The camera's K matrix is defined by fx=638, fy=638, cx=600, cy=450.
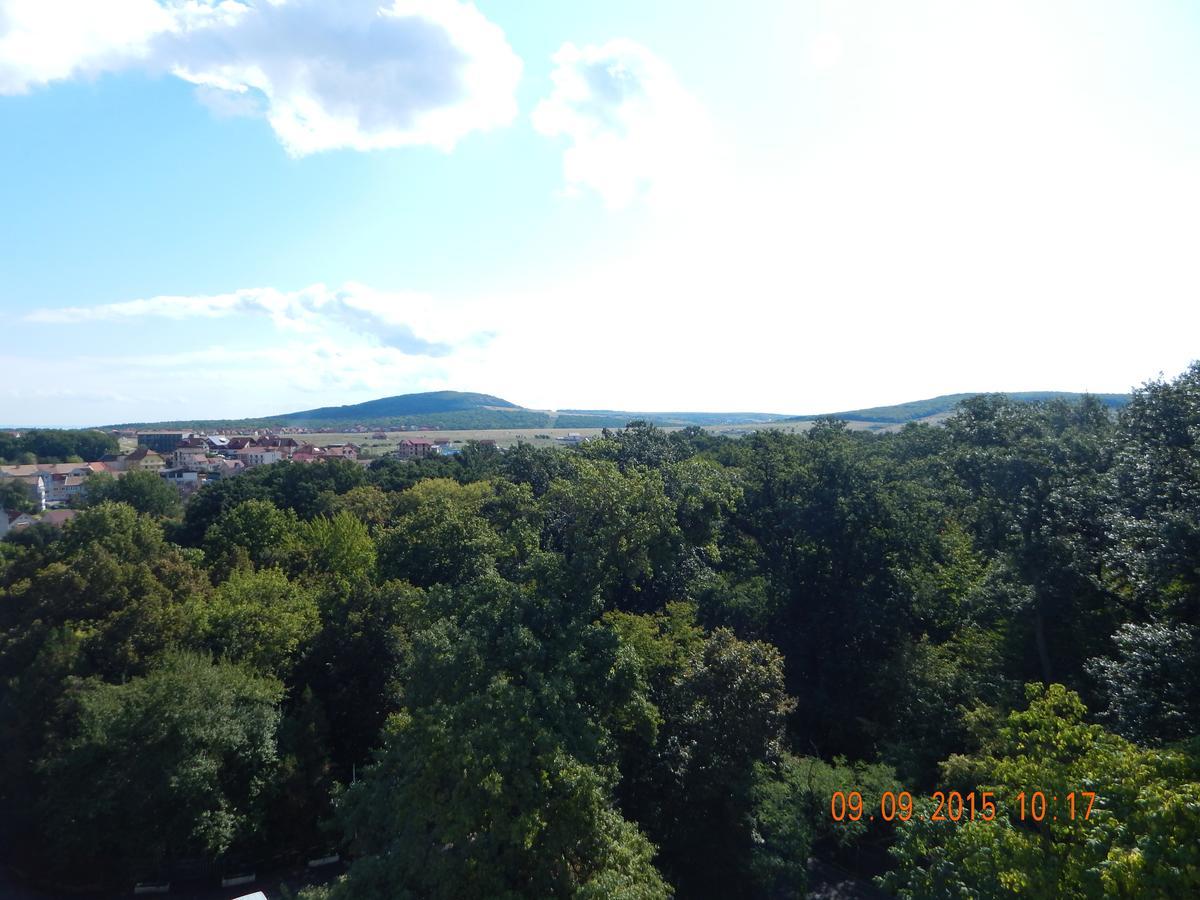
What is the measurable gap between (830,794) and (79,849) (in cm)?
1660

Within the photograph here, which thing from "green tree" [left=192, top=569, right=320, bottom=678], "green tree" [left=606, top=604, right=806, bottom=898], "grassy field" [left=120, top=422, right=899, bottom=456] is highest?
"grassy field" [left=120, top=422, right=899, bottom=456]

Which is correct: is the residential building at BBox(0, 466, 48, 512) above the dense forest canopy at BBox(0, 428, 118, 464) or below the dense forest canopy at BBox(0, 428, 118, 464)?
below

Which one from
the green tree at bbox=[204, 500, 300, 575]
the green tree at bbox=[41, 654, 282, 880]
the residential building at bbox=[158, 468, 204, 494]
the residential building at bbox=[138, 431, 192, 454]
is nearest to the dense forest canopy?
the residential building at bbox=[138, 431, 192, 454]

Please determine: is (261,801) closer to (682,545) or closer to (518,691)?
(518,691)

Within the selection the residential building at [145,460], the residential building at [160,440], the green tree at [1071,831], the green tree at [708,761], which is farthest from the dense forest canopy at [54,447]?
the green tree at [1071,831]

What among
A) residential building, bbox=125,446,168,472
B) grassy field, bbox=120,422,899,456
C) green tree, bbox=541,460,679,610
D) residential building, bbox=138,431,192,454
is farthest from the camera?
residential building, bbox=138,431,192,454

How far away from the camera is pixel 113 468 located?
264 ft

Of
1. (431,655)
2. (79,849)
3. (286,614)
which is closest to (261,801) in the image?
(79,849)

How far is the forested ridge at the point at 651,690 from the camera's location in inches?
391

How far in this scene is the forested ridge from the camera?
32.6 ft
